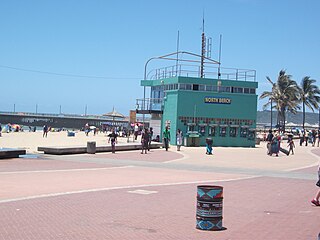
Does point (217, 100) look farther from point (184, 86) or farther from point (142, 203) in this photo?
point (142, 203)

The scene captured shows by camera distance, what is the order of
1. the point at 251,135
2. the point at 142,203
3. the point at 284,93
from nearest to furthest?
the point at 142,203 → the point at 251,135 → the point at 284,93

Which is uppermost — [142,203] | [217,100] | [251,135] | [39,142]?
[217,100]

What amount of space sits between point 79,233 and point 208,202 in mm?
2177

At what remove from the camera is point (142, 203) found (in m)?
11.8

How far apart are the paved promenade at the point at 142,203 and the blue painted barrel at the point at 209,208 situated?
150mm

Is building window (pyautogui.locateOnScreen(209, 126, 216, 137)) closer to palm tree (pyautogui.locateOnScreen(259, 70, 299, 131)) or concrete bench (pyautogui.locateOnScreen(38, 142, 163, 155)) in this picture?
concrete bench (pyautogui.locateOnScreen(38, 142, 163, 155))

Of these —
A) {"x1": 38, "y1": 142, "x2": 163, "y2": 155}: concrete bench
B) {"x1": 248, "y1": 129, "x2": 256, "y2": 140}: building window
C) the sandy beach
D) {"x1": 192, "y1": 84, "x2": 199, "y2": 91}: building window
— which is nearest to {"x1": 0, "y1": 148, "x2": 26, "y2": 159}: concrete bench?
{"x1": 38, "y1": 142, "x2": 163, "y2": 155}: concrete bench

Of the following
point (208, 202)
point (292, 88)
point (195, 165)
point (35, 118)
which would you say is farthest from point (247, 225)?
point (35, 118)

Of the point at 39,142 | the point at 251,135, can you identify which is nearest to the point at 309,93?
the point at 251,135

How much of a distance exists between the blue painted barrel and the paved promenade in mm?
150

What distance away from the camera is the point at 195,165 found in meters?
23.3

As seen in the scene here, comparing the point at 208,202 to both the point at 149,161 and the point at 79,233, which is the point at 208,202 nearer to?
the point at 79,233

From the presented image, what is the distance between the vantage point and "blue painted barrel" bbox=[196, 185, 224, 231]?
8.76 meters

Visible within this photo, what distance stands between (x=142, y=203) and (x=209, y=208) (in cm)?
323
